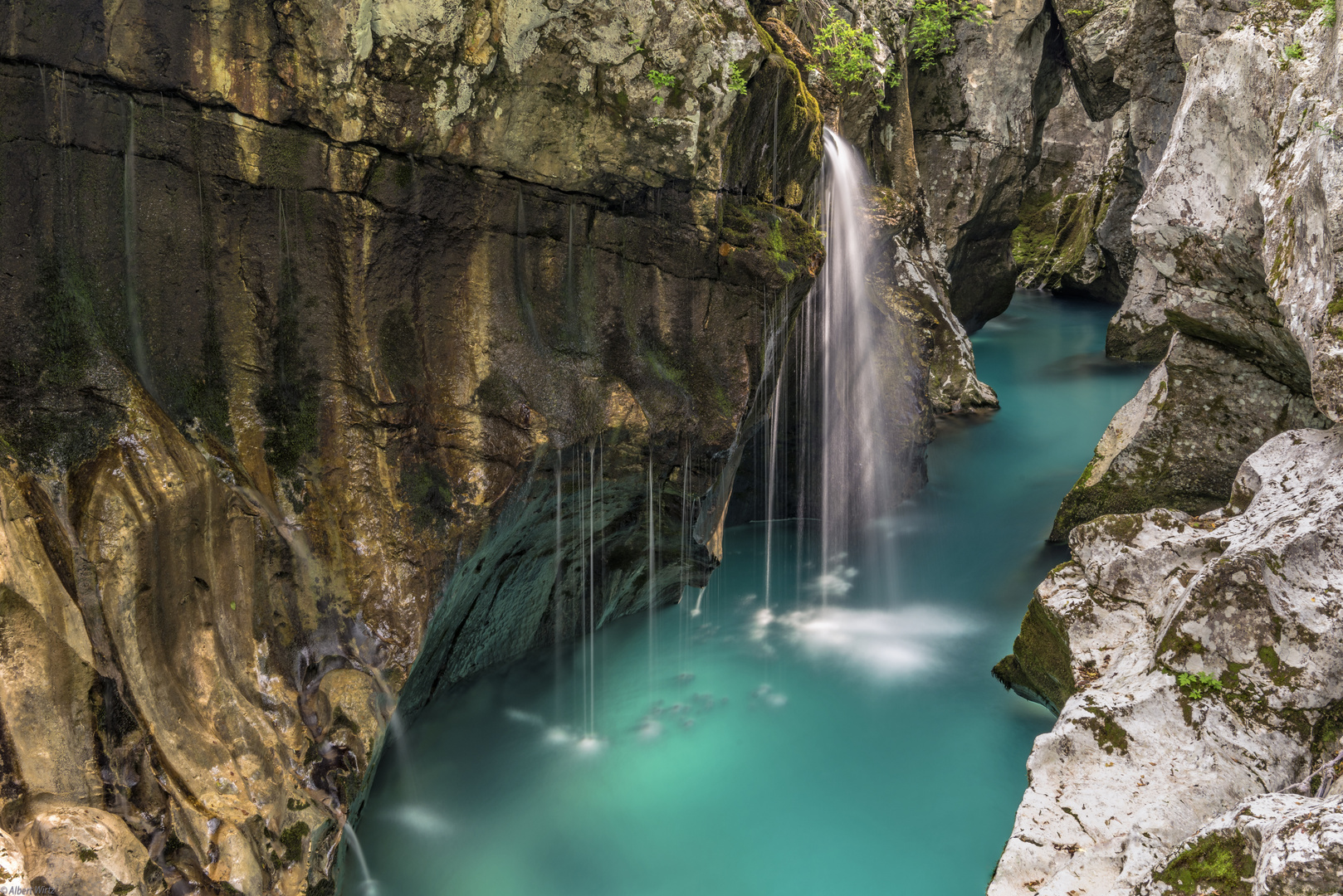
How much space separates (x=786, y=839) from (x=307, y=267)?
532 centimetres

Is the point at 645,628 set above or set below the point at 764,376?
below

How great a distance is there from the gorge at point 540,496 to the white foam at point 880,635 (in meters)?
0.06

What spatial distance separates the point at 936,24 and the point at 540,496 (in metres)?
11.3

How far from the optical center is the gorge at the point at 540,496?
4.65 meters

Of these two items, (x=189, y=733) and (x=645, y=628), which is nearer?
(x=189, y=733)

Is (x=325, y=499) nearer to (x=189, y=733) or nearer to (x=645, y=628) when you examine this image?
(x=189, y=733)

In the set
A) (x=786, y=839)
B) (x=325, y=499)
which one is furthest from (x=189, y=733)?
(x=786, y=839)

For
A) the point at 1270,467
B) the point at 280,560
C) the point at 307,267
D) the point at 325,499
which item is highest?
the point at 307,267

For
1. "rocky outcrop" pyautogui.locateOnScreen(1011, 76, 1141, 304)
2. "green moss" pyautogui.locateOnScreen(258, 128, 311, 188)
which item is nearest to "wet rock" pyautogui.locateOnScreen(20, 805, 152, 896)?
"green moss" pyautogui.locateOnScreen(258, 128, 311, 188)

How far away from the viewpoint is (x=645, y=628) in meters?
9.18

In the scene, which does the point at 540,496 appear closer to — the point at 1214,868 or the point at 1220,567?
the point at 1220,567

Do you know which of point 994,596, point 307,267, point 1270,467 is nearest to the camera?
point 307,267

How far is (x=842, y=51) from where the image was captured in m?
10.1

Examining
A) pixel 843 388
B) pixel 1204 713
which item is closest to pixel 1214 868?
pixel 1204 713
